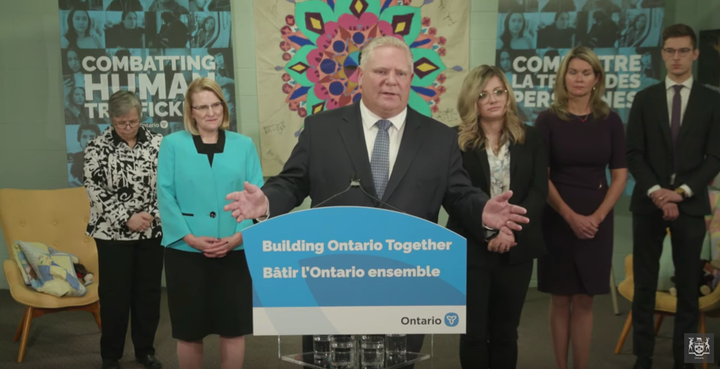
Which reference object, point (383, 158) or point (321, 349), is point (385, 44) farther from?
point (321, 349)

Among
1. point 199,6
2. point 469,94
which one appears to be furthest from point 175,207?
point 199,6

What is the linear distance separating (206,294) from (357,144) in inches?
57.7

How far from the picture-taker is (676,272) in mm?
3627

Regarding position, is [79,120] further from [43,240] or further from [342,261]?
[342,261]

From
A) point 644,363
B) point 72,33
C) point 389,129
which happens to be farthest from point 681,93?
point 72,33

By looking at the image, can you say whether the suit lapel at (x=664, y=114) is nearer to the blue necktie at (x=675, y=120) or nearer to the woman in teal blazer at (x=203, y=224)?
the blue necktie at (x=675, y=120)

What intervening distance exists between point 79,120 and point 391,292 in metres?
4.19

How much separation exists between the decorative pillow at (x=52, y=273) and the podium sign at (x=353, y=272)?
9.52 feet

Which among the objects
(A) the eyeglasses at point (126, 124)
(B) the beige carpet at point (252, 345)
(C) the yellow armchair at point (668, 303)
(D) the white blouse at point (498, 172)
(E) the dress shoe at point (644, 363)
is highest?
(A) the eyeglasses at point (126, 124)

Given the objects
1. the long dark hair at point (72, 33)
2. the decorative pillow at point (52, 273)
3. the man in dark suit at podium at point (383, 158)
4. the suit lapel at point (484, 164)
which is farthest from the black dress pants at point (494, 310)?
the long dark hair at point (72, 33)

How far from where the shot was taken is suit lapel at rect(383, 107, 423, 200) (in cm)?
205

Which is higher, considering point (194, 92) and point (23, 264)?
point (194, 92)

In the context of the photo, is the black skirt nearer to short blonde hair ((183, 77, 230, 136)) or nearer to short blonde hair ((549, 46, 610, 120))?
short blonde hair ((183, 77, 230, 136))

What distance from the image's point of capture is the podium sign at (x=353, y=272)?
1582 millimetres
